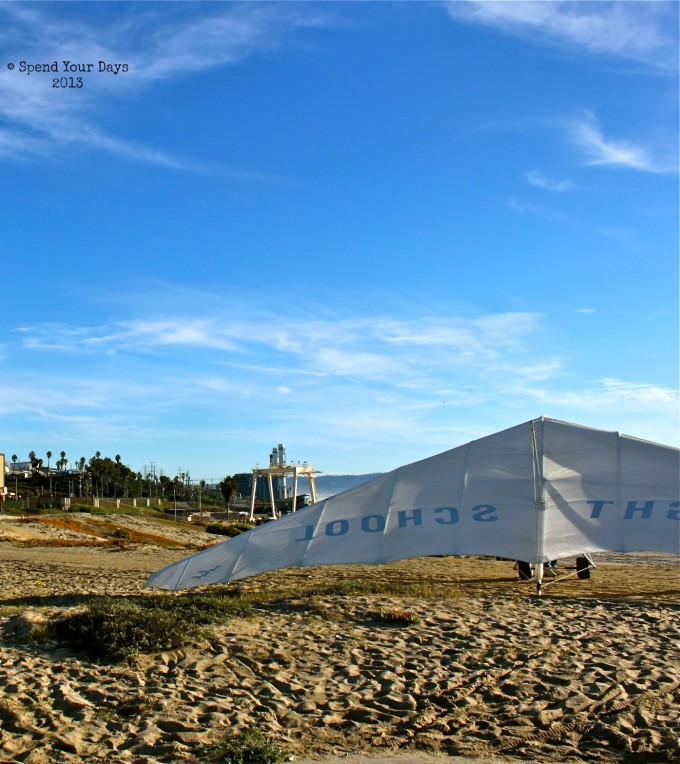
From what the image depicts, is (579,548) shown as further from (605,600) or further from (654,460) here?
(654,460)

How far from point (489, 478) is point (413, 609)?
2868 mm

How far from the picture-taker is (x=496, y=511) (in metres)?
12.4

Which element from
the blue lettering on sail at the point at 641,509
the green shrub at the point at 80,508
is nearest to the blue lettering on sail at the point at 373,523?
the blue lettering on sail at the point at 641,509

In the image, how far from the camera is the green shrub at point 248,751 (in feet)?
18.6

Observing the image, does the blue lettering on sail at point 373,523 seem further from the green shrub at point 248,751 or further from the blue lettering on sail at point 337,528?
the green shrub at point 248,751

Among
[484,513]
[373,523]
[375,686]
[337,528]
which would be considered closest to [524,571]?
[484,513]

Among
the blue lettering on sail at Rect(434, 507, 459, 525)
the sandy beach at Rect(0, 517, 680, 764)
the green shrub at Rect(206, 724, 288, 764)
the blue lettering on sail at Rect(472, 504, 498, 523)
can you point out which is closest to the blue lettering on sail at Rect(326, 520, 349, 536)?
the sandy beach at Rect(0, 517, 680, 764)

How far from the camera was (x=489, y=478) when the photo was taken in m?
12.8

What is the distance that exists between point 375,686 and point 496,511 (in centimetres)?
550

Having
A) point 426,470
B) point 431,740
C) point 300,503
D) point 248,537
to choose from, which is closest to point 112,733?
point 431,740

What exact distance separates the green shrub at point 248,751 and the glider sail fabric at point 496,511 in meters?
5.86

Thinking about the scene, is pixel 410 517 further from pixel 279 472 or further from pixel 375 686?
pixel 279 472

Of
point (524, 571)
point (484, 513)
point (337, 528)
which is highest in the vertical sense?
point (484, 513)

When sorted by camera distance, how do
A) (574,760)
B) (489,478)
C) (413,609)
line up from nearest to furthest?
(574,760) < (413,609) < (489,478)
